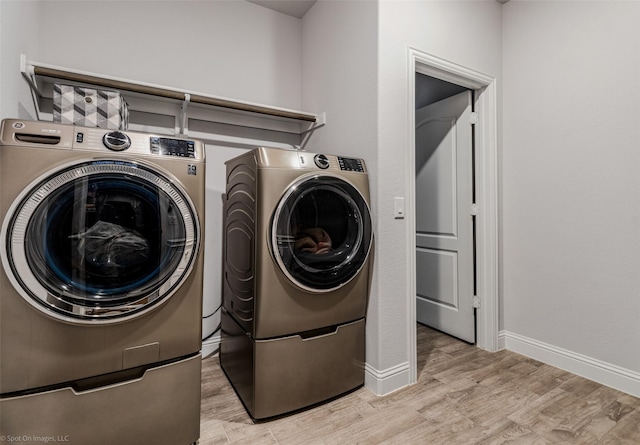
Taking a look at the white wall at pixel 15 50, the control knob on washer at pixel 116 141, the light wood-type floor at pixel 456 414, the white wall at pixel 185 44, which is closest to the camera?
the control knob on washer at pixel 116 141

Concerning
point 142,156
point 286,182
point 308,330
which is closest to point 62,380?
point 142,156

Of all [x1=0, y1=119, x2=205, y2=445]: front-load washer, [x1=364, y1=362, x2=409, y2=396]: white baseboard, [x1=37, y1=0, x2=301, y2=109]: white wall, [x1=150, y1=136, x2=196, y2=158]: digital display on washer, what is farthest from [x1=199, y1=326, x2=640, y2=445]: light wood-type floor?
[x1=37, y1=0, x2=301, y2=109]: white wall

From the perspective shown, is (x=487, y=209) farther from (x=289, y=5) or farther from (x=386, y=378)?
(x=289, y=5)

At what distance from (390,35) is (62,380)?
7.25 ft

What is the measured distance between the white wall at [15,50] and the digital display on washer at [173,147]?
627 mm

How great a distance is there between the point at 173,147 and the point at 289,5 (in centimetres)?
187

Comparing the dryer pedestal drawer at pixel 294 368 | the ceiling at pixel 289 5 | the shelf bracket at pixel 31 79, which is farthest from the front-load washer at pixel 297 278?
the ceiling at pixel 289 5

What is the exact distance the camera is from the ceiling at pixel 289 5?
7.98 ft

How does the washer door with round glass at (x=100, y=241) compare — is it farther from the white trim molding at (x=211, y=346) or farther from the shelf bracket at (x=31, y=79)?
the white trim molding at (x=211, y=346)

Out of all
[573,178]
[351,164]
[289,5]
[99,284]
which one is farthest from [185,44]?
[573,178]

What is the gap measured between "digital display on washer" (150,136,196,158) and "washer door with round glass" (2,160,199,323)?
0.10m

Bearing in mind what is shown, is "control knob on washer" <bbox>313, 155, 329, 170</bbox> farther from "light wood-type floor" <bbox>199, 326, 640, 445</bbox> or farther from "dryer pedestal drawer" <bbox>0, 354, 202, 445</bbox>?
"light wood-type floor" <bbox>199, 326, 640, 445</bbox>

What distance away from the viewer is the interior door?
2.46m

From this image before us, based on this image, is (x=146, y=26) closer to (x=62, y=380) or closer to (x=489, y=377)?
(x=62, y=380)
